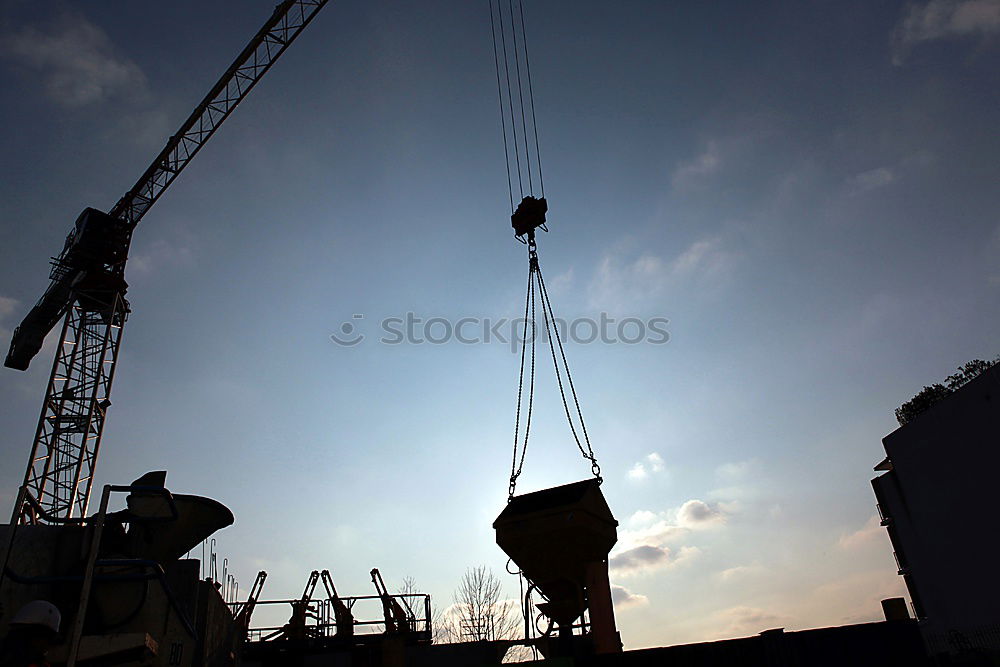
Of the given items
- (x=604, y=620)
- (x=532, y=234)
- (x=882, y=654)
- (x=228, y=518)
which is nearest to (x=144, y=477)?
(x=228, y=518)

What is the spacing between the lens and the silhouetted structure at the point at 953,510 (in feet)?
92.8

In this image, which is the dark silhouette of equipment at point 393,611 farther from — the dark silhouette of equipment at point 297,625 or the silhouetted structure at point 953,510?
the silhouetted structure at point 953,510

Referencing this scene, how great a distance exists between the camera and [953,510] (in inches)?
1218

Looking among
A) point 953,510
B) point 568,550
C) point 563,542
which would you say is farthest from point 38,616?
point 953,510

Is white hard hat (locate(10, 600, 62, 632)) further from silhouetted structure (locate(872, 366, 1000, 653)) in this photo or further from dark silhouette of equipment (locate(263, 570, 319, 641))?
silhouetted structure (locate(872, 366, 1000, 653))

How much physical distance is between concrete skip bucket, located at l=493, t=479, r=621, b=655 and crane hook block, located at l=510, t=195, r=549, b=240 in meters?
7.19

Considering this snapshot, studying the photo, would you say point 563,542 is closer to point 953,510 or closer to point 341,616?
point 341,616

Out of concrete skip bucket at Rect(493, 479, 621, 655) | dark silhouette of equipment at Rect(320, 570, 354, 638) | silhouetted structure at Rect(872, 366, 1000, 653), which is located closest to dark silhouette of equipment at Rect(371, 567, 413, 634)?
dark silhouette of equipment at Rect(320, 570, 354, 638)

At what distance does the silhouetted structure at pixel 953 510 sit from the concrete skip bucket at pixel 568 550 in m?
24.5

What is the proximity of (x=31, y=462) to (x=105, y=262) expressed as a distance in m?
12.2

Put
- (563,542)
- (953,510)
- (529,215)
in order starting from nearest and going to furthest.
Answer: (563,542), (529,215), (953,510)

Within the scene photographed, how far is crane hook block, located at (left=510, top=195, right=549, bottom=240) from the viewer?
16875 mm

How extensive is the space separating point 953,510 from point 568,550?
93.5 feet

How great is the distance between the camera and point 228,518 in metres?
8.89
